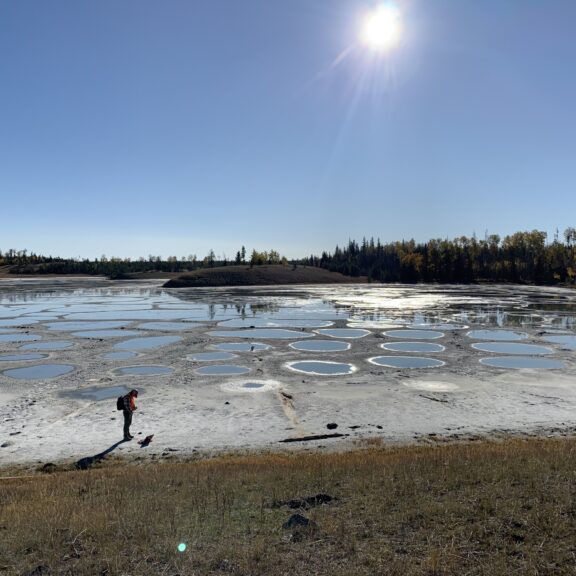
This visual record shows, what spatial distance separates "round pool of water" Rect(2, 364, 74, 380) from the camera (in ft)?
89.7

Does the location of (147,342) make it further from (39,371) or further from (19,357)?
(39,371)

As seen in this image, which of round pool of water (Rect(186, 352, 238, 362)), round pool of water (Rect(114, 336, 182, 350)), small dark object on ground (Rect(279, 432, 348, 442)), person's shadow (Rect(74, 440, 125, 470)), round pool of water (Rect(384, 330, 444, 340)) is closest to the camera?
person's shadow (Rect(74, 440, 125, 470))

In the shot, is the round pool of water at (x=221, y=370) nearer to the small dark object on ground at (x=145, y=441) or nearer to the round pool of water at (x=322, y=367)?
the round pool of water at (x=322, y=367)

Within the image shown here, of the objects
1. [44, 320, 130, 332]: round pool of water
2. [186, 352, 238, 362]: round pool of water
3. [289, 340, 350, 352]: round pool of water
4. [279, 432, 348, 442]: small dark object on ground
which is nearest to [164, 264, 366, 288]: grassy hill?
[44, 320, 130, 332]: round pool of water

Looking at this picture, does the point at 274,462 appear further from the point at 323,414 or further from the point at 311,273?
the point at 311,273

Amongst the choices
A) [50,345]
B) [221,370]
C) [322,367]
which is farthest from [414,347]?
[50,345]

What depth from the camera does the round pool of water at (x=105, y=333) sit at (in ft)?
138

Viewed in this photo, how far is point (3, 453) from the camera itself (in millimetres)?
16203

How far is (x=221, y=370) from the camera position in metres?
29.3

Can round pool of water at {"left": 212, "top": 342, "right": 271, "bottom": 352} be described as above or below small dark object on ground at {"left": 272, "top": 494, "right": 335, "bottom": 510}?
below

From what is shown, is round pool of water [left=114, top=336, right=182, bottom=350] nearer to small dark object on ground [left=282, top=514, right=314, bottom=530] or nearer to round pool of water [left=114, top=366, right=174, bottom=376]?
round pool of water [left=114, top=366, right=174, bottom=376]

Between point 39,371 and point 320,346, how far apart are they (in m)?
20.0

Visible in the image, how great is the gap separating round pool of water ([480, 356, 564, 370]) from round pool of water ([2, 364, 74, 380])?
89.2 feet

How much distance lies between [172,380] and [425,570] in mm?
20823
